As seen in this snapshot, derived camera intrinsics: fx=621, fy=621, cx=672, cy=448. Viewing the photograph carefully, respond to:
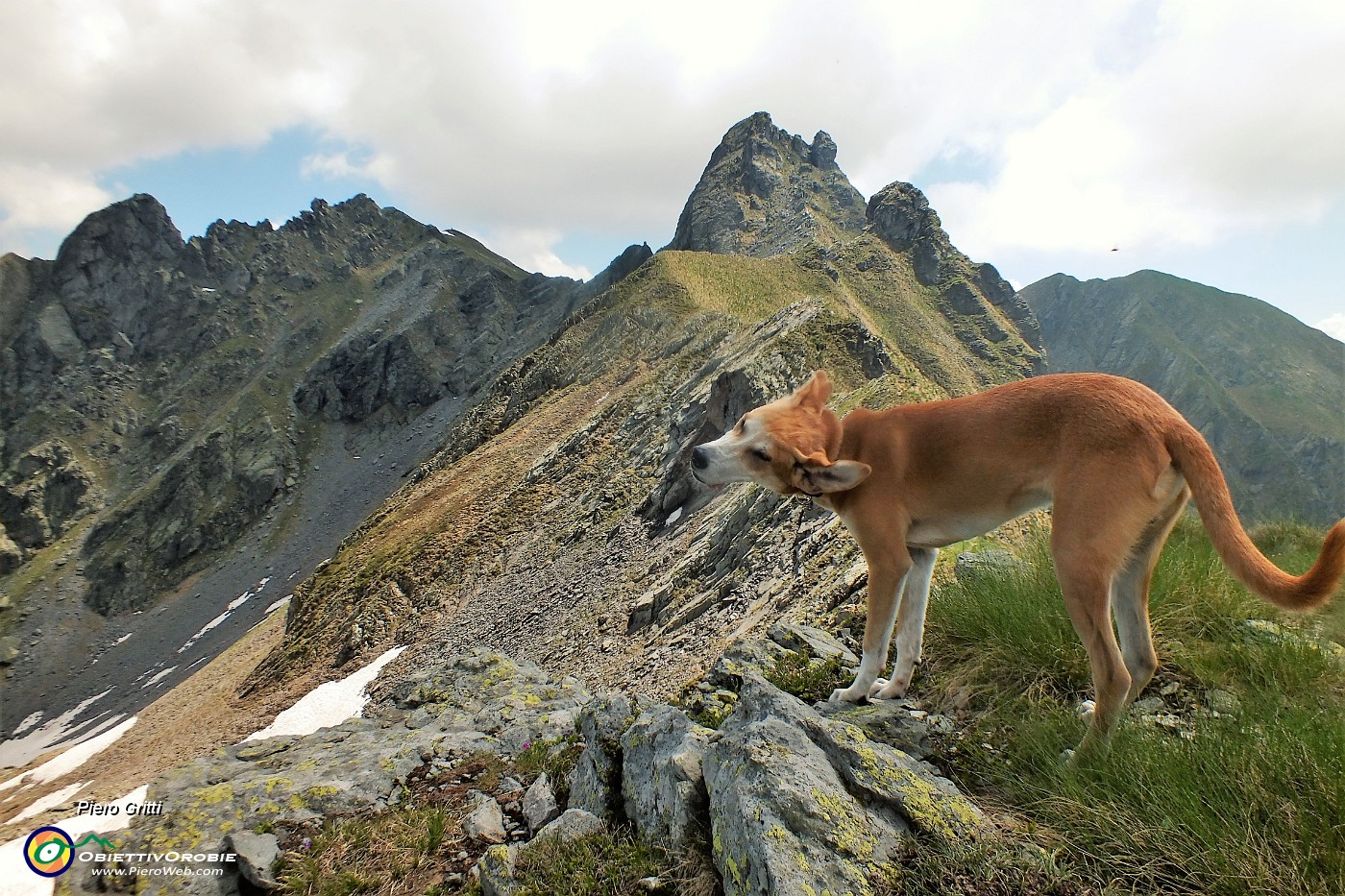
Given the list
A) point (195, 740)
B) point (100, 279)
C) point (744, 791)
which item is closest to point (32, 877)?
point (744, 791)

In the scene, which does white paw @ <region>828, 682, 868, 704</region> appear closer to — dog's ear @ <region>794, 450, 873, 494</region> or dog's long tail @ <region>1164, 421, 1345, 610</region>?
dog's ear @ <region>794, 450, 873, 494</region>

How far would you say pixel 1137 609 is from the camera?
13.5 ft

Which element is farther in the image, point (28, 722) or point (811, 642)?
point (28, 722)

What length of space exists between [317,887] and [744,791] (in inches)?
142

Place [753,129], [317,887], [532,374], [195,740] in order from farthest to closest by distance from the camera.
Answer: [753,129] < [532,374] < [195,740] < [317,887]

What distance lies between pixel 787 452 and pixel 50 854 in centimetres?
712

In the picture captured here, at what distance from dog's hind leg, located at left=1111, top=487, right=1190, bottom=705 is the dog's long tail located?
1.55 feet

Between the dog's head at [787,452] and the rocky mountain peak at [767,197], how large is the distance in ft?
360

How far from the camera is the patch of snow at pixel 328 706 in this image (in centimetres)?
2270

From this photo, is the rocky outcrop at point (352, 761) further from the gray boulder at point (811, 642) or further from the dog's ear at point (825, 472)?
the dog's ear at point (825, 472)

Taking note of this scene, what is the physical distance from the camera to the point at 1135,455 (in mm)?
3658

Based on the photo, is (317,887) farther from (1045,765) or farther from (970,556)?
(970,556)
